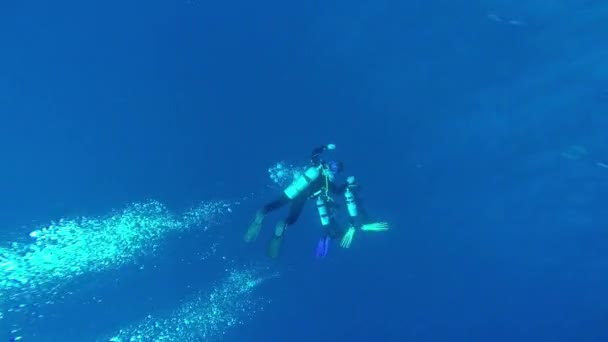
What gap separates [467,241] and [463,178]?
5853mm

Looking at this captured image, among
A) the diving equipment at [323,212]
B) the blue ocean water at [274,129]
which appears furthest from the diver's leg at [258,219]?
the blue ocean water at [274,129]

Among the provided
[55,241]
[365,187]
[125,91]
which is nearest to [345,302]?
[365,187]

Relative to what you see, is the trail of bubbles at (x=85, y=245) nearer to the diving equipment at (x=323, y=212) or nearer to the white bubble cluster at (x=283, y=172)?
the white bubble cluster at (x=283, y=172)

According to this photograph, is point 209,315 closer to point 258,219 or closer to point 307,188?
point 258,219

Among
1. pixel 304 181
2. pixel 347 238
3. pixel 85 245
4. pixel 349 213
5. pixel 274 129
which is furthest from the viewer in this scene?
pixel 85 245

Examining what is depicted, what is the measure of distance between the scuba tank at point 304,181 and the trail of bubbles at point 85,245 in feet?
23.6

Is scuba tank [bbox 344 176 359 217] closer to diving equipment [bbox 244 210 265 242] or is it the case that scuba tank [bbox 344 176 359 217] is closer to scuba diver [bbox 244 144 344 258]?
scuba diver [bbox 244 144 344 258]

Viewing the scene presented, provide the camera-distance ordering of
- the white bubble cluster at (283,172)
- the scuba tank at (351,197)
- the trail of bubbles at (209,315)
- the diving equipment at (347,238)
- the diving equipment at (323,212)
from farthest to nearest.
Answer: the trail of bubbles at (209,315) → the white bubble cluster at (283,172) → the diving equipment at (323,212) → the scuba tank at (351,197) → the diving equipment at (347,238)

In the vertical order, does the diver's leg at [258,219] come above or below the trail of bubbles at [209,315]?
above

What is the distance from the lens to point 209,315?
2139cm

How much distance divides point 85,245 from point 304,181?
430 inches

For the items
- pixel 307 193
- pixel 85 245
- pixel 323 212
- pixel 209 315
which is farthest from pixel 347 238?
pixel 209 315

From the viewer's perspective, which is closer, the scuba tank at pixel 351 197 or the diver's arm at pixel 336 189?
the scuba tank at pixel 351 197

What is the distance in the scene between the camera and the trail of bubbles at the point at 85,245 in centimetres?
1598
